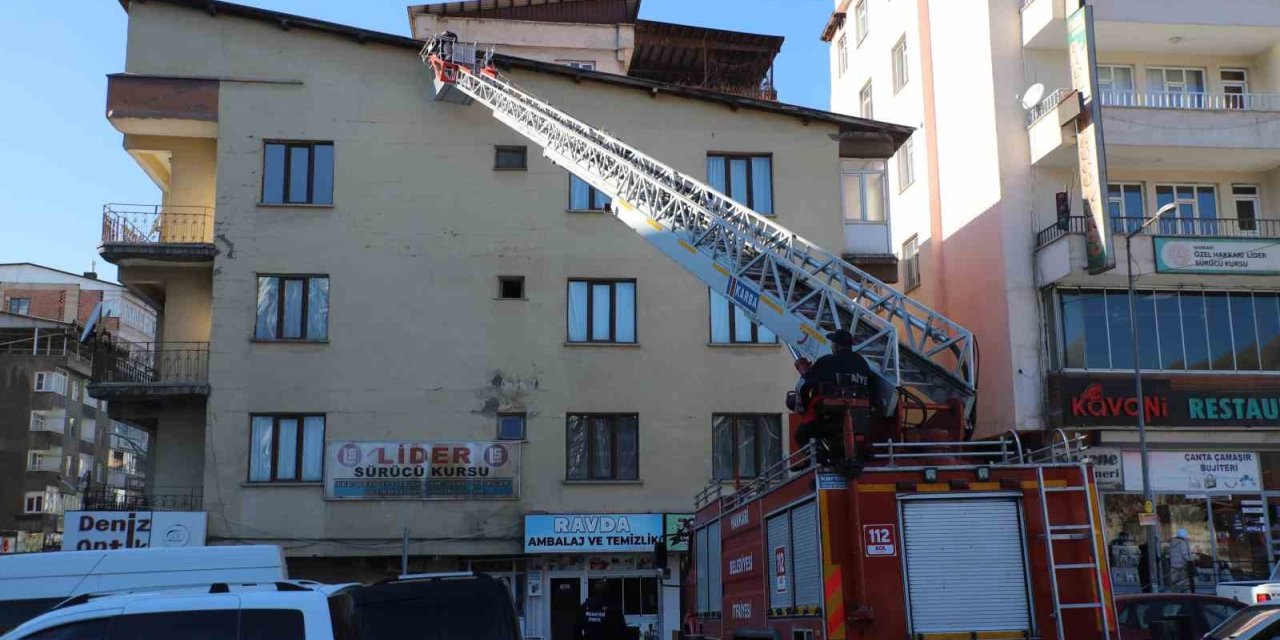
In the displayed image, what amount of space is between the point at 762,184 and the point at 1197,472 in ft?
37.5

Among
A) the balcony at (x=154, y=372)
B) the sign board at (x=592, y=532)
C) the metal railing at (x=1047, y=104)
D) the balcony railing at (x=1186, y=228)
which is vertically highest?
the metal railing at (x=1047, y=104)

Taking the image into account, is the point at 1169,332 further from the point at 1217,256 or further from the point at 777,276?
the point at 777,276

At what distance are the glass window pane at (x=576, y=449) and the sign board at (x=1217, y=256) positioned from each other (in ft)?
42.1

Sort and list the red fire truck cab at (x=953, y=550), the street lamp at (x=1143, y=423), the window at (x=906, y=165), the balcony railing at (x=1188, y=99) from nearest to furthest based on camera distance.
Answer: the red fire truck cab at (x=953, y=550), the street lamp at (x=1143, y=423), the balcony railing at (x=1188, y=99), the window at (x=906, y=165)

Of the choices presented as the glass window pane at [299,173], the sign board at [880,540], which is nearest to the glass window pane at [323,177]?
the glass window pane at [299,173]

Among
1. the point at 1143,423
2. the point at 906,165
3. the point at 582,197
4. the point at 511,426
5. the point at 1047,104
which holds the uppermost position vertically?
the point at 906,165

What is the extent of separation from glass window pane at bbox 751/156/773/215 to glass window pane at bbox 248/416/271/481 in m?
11.7

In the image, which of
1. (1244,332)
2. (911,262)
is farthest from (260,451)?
(1244,332)

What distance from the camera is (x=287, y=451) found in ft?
83.4

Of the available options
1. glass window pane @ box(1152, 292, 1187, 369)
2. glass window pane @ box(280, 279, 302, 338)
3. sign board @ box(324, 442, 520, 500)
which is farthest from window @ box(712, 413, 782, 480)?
glass window pane @ box(280, 279, 302, 338)

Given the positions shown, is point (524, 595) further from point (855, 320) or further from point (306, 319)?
point (855, 320)

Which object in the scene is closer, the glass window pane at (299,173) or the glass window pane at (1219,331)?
the glass window pane at (1219,331)

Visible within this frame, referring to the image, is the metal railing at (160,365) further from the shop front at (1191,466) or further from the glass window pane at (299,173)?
the shop front at (1191,466)

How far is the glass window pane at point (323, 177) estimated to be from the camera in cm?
2667
